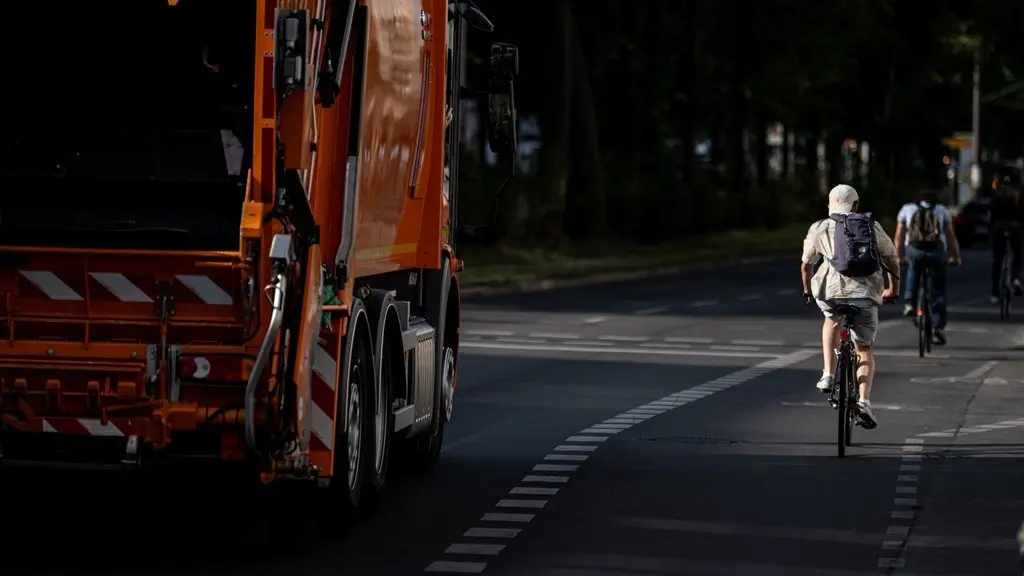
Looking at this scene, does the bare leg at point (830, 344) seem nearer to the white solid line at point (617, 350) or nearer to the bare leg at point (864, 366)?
the bare leg at point (864, 366)

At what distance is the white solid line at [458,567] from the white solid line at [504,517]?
1.47 m

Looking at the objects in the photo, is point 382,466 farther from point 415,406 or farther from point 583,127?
point 583,127

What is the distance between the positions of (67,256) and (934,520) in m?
4.55

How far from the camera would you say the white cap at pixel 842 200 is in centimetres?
1510

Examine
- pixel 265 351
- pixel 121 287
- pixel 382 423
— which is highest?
pixel 121 287

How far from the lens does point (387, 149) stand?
12.0 m

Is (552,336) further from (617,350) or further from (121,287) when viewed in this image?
(121,287)

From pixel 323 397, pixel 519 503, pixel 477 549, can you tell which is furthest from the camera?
pixel 519 503

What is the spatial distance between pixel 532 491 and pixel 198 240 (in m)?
3.30

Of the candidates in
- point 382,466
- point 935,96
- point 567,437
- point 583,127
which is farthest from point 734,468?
point 935,96

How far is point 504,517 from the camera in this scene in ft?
38.1

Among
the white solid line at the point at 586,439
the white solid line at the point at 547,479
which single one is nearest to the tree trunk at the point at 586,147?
the white solid line at the point at 586,439

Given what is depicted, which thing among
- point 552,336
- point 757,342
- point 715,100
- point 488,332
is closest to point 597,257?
point 715,100

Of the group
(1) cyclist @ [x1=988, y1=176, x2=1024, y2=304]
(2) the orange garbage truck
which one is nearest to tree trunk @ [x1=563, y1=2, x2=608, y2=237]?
(1) cyclist @ [x1=988, y1=176, x2=1024, y2=304]
